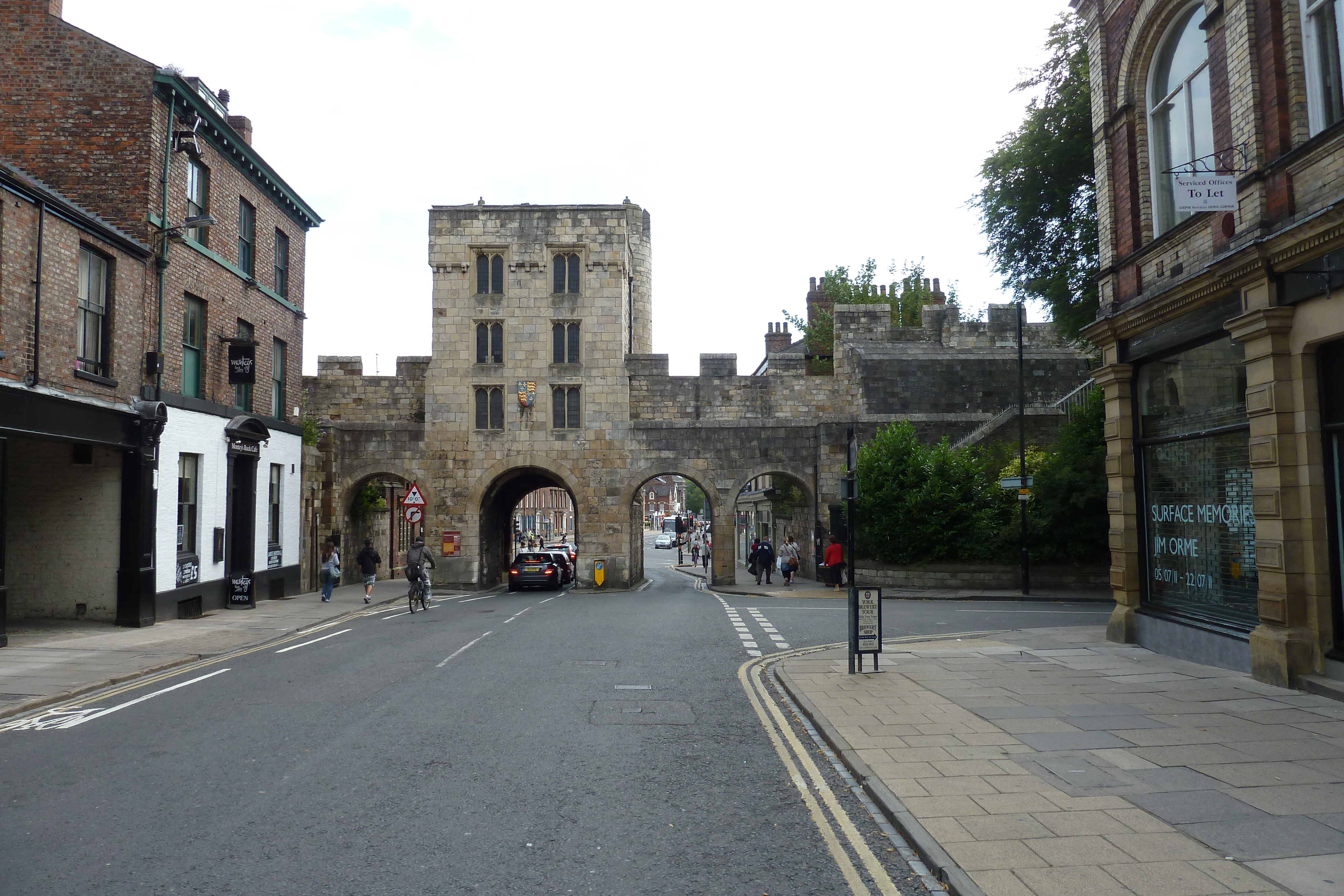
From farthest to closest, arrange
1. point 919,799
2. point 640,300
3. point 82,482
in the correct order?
point 640,300 → point 82,482 → point 919,799

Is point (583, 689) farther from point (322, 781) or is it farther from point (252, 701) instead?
point (322, 781)

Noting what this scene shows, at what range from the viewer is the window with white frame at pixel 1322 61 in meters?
9.93

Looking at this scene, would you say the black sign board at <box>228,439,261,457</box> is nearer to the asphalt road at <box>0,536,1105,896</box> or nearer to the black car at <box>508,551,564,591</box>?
the asphalt road at <box>0,536,1105,896</box>

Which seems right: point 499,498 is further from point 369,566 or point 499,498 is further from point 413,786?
point 413,786

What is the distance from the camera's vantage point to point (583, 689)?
11.0 m

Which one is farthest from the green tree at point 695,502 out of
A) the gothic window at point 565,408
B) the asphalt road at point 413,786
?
the asphalt road at point 413,786

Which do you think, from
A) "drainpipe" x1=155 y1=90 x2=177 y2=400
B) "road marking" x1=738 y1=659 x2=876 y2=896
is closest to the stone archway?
"drainpipe" x1=155 y1=90 x2=177 y2=400

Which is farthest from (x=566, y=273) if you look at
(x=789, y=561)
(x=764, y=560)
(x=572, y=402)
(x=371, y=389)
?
(x=789, y=561)

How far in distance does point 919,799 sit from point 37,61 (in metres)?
21.7

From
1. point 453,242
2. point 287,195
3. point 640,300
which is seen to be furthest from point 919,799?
point 640,300

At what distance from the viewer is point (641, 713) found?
9.66 meters

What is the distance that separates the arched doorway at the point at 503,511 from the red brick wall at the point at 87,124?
15.9 metres

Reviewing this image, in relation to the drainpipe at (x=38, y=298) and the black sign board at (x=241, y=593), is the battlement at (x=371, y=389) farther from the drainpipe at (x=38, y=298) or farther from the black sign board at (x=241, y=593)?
the drainpipe at (x=38, y=298)

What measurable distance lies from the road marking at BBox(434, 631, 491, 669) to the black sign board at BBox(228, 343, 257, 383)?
9.60 metres
